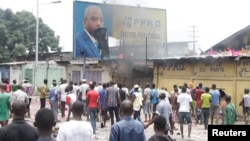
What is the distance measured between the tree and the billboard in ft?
56.2

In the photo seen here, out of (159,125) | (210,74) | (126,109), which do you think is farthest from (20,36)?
(159,125)

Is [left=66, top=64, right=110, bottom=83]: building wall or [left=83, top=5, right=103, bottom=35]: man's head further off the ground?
[left=83, top=5, right=103, bottom=35]: man's head

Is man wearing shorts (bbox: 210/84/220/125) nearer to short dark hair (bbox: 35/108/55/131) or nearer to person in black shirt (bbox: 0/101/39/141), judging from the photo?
person in black shirt (bbox: 0/101/39/141)

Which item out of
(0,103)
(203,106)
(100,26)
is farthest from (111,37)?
(0,103)

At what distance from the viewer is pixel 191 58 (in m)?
22.9

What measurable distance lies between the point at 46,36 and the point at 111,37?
74.6 feet

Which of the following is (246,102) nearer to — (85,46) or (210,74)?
(210,74)

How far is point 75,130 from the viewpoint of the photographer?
229 inches

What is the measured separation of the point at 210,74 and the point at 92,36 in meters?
10.0

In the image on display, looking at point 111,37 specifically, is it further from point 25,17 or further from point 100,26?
point 25,17

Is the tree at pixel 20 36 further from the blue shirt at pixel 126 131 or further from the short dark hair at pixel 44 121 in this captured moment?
the short dark hair at pixel 44 121

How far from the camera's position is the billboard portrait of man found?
95.7 ft

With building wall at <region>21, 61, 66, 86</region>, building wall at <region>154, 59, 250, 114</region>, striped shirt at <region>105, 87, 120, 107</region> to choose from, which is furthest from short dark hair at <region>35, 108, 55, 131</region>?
building wall at <region>21, 61, 66, 86</region>

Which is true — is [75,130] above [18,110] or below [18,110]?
below
